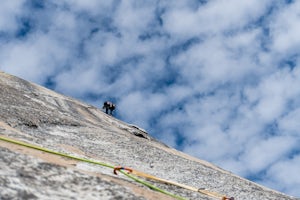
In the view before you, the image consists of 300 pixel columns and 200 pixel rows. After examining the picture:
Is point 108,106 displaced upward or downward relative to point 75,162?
upward

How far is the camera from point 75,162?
11695 mm

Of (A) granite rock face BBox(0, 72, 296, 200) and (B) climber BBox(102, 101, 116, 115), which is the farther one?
(B) climber BBox(102, 101, 116, 115)

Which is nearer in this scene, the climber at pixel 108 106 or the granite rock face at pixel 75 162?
the granite rock face at pixel 75 162

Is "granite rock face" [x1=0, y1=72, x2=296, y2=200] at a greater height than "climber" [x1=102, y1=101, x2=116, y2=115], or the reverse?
"climber" [x1=102, y1=101, x2=116, y2=115]

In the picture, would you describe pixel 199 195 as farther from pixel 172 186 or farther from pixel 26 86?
pixel 26 86

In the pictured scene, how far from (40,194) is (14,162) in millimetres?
1379

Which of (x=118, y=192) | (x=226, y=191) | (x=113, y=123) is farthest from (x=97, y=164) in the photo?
(x=113, y=123)

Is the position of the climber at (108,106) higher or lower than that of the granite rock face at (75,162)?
higher

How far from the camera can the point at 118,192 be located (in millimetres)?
9570

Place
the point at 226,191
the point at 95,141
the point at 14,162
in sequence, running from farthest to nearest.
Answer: the point at 95,141 → the point at 226,191 → the point at 14,162

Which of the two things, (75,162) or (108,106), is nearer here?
(75,162)

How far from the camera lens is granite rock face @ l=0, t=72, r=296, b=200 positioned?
8.84m

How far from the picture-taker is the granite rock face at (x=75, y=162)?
8844mm

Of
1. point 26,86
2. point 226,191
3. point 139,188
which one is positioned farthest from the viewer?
point 26,86
